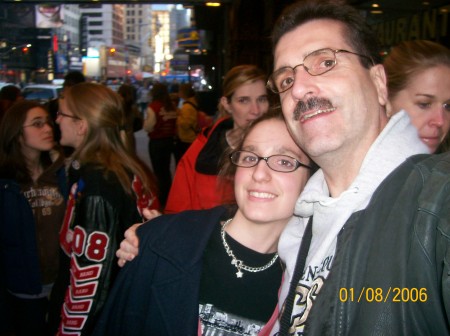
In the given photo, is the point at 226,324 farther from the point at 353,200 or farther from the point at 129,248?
the point at 353,200

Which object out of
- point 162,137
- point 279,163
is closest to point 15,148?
point 279,163

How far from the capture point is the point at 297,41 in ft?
5.25

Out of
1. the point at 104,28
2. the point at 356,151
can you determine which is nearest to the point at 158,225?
the point at 356,151

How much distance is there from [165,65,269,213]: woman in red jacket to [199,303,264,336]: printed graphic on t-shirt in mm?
1210

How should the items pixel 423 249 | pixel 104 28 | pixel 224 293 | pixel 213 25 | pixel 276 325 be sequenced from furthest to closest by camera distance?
1. pixel 104 28
2. pixel 213 25
3. pixel 224 293
4. pixel 276 325
5. pixel 423 249

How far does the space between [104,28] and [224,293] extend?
468 feet

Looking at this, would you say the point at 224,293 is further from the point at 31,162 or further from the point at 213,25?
the point at 213,25

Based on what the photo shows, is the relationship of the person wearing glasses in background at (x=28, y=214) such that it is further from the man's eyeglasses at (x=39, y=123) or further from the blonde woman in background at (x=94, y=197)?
the blonde woman in background at (x=94, y=197)

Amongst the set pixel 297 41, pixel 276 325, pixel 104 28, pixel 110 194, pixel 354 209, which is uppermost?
pixel 104 28

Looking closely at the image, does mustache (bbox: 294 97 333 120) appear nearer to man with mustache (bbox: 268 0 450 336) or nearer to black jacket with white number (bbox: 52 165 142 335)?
man with mustache (bbox: 268 0 450 336)

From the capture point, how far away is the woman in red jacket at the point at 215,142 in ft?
9.56

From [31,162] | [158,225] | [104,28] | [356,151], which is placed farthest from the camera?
[104,28]

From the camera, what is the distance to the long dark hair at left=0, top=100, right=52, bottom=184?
309cm

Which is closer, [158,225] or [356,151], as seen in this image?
[356,151]
